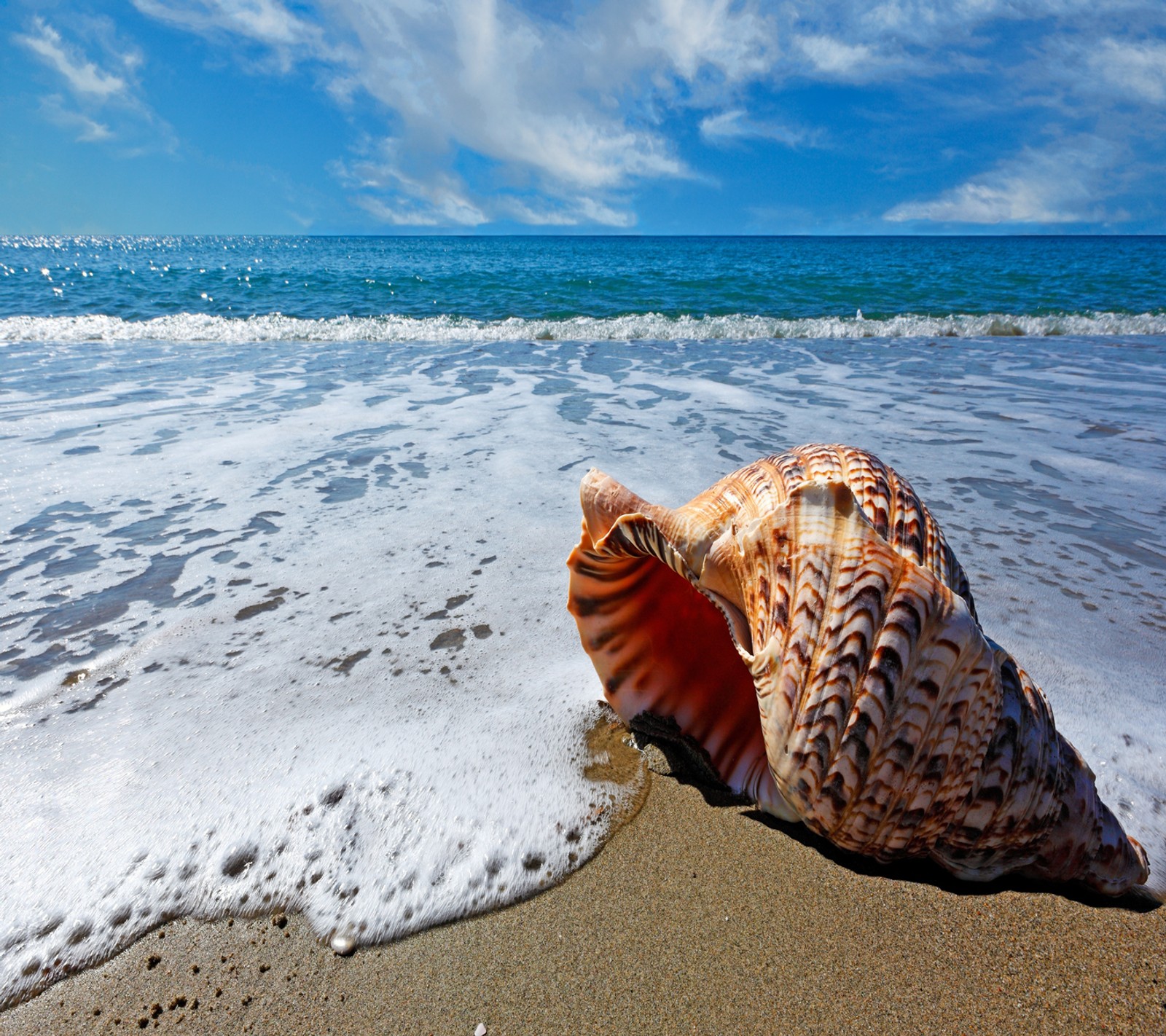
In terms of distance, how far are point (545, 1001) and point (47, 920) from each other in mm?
1071

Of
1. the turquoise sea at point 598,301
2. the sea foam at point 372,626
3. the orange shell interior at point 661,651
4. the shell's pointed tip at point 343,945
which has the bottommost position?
the shell's pointed tip at point 343,945

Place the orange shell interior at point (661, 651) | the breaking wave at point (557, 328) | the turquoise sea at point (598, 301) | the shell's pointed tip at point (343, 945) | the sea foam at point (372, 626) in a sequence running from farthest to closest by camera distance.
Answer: the turquoise sea at point (598, 301) < the breaking wave at point (557, 328) < the orange shell interior at point (661, 651) < the sea foam at point (372, 626) < the shell's pointed tip at point (343, 945)

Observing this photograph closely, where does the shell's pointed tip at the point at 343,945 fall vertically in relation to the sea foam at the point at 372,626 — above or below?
below

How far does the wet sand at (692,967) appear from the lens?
1.17m

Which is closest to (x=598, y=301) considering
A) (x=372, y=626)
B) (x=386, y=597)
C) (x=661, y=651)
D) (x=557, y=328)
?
(x=557, y=328)

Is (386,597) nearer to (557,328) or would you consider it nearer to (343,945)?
(343,945)

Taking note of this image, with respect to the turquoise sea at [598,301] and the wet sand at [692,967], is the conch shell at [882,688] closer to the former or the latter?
the wet sand at [692,967]

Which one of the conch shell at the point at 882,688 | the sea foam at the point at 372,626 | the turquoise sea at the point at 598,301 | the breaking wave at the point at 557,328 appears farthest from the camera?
the turquoise sea at the point at 598,301

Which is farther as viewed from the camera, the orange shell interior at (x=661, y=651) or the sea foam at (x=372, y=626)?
the orange shell interior at (x=661, y=651)

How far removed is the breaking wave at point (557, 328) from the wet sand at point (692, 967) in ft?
34.1

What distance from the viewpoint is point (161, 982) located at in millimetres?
1240

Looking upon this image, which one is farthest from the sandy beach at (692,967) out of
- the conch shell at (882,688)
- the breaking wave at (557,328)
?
the breaking wave at (557,328)

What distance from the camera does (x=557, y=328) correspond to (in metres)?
11.8

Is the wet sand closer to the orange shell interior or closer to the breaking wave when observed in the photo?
the orange shell interior
